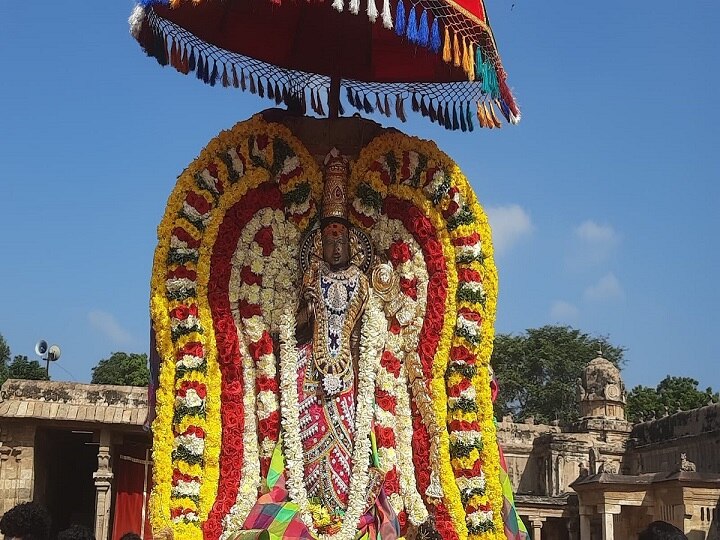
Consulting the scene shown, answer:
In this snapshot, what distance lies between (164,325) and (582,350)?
5220 centimetres

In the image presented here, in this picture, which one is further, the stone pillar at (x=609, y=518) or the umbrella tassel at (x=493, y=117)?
the stone pillar at (x=609, y=518)

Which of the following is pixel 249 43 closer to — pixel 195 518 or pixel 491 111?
pixel 491 111

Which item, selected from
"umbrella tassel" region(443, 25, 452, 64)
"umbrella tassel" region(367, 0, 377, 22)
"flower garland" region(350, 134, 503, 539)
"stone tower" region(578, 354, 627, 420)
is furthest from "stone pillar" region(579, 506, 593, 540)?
"umbrella tassel" region(367, 0, 377, 22)

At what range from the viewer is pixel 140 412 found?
16172mm

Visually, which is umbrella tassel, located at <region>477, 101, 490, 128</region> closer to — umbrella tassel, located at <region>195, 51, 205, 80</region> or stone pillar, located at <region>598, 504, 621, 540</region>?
umbrella tassel, located at <region>195, 51, 205, 80</region>

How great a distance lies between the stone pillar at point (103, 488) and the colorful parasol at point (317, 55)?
973 centimetres

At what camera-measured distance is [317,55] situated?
8.73 meters

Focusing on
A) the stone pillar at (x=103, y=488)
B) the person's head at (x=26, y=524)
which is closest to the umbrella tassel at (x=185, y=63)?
the person's head at (x=26, y=524)

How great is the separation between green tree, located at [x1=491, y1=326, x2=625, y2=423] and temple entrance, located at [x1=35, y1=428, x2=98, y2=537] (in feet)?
121

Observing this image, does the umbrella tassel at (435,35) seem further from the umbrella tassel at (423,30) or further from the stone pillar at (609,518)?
the stone pillar at (609,518)

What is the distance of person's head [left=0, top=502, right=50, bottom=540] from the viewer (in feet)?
16.1

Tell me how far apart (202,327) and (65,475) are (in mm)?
13769

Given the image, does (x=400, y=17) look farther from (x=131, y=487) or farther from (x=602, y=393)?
(x=602, y=393)

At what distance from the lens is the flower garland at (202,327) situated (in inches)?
293
